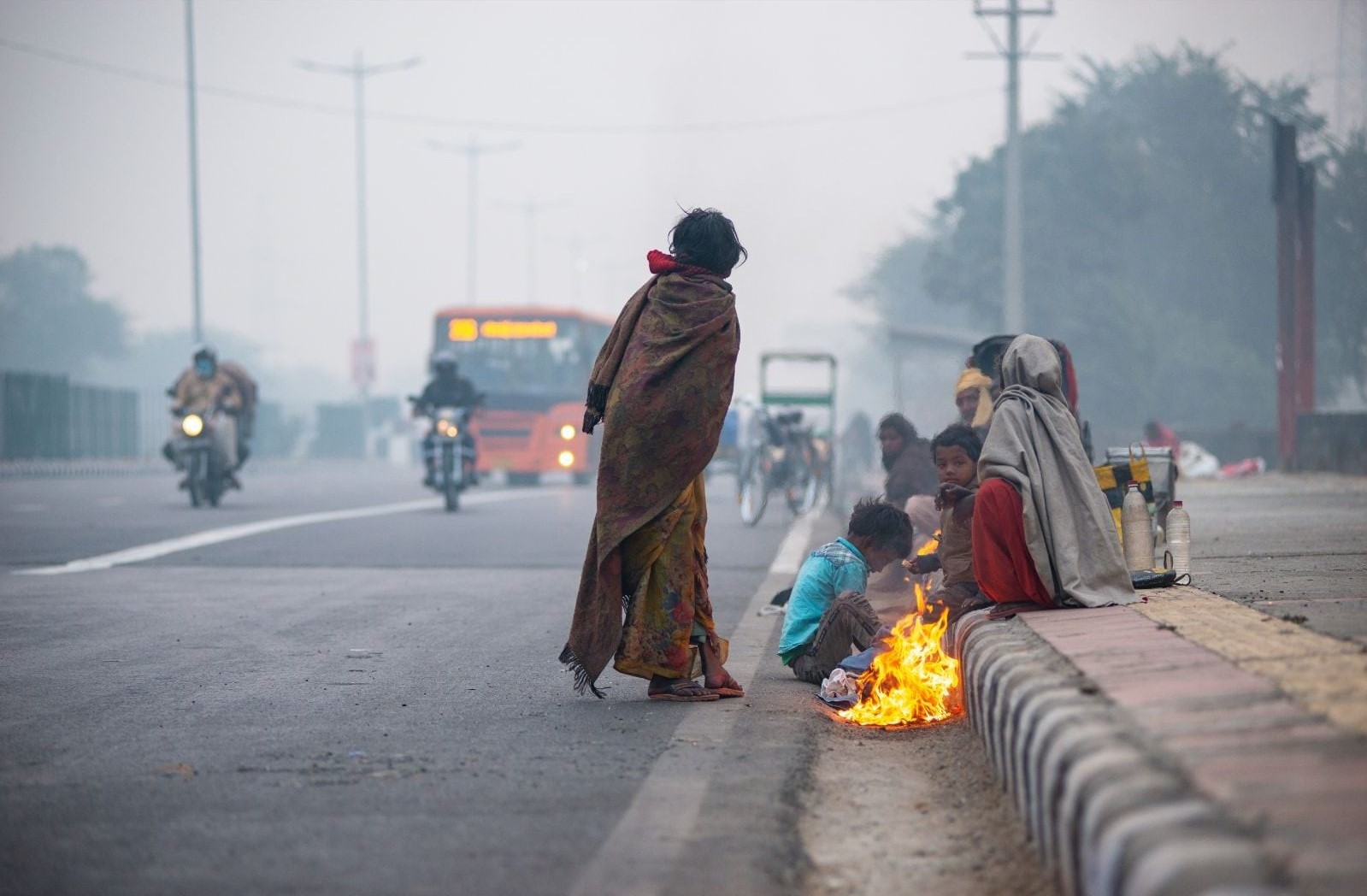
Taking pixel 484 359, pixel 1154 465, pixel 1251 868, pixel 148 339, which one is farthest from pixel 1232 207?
pixel 148 339

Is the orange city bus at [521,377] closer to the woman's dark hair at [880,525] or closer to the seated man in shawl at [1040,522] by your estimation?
the woman's dark hair at [880,525]

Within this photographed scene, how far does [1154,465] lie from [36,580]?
6941mm

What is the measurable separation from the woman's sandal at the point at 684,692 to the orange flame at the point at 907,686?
518 mm

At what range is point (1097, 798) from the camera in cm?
332

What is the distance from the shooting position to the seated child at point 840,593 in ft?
22.2

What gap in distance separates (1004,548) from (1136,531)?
1650 millimetres

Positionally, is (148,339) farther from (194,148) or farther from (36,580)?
(36,580)

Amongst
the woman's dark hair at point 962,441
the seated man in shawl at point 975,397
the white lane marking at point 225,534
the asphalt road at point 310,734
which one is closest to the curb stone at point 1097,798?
the asphalt road at point 310,734

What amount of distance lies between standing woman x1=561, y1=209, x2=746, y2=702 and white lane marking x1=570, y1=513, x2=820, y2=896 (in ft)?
1.14

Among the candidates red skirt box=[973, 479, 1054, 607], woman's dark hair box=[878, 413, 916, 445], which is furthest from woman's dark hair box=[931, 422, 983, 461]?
woman's dark hair box=[878, 413, 916, 445]

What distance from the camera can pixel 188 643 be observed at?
26.2ft

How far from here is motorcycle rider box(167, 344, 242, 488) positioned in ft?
65.8

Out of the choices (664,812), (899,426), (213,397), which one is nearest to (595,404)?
(664,812)

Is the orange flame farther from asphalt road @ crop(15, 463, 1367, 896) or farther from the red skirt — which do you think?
the red skirt
